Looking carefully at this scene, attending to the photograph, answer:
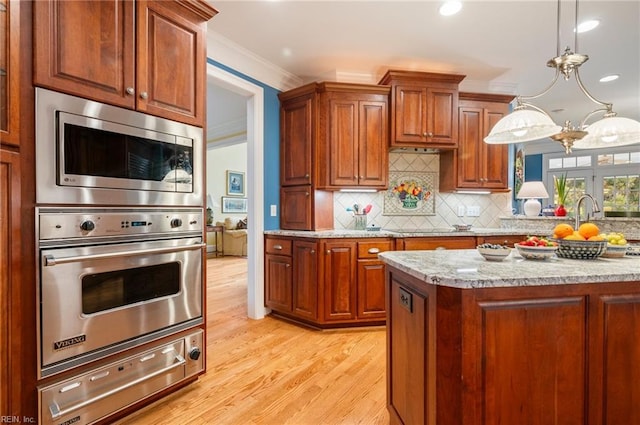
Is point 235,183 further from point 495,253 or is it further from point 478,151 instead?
point 495,253

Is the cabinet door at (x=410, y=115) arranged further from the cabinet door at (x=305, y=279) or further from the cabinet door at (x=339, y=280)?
the cabinet door at (x=305, y=279)

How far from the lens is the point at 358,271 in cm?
297

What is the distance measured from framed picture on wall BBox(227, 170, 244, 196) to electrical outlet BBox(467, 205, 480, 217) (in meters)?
6.35

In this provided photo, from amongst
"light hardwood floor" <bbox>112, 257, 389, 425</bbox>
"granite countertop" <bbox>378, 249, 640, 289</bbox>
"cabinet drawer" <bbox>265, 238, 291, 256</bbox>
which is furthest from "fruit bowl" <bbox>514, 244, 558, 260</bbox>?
"cabinet drawer" <bbox>265, 238, 291, 256</bbox>

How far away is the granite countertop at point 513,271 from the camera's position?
1104 mm

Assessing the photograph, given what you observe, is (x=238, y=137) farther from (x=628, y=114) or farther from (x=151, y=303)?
(x=628, y=114)

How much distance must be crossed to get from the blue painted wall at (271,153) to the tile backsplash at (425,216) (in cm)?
69

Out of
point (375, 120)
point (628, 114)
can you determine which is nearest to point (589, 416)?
point (375, 120)

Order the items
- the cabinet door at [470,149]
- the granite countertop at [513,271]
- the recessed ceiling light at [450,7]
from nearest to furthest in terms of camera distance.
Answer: the granite countertop at [513,271], the recessed ceiling light at [450,7], the cabinet door at [470,149]

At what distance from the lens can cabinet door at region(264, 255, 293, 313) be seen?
10.3 feet

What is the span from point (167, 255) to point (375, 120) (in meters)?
2.39

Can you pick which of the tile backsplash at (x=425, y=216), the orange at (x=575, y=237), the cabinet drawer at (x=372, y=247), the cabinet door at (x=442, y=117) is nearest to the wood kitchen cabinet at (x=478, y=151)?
the cabinet door at (x=442, y=117)

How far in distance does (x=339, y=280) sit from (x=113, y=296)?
185cm

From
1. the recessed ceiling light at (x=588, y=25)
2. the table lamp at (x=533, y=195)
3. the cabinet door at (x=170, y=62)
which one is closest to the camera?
the cabinet door at (x=170, y=62)
